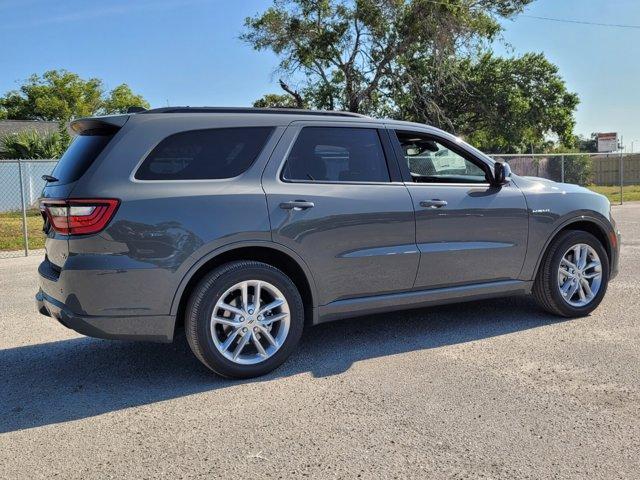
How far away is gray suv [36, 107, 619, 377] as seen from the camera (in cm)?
374

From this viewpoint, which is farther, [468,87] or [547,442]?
[468,87]

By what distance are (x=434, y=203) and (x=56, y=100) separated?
184ft

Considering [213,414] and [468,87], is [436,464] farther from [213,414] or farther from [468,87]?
[468,87]

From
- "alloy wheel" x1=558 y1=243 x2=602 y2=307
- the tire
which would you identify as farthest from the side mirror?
the tire

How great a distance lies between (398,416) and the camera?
3.45 meters

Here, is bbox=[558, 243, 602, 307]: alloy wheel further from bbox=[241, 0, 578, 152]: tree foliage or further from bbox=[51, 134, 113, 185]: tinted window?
bbox=[241, 0, 578, 152]: tree foliage

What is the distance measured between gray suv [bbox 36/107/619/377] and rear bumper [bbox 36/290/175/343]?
0.01m

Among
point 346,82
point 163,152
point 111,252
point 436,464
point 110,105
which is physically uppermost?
point 110,105

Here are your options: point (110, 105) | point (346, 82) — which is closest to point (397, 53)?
point (346, 82)

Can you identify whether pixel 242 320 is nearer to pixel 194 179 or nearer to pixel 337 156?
pixel 194 179

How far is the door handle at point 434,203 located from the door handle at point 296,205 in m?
0.99

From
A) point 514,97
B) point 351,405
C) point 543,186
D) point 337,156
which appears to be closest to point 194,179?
point 337,156

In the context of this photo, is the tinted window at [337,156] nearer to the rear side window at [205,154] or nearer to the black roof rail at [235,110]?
the black roof rail at [235,110]

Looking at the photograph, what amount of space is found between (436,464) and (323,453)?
0.57 meters
